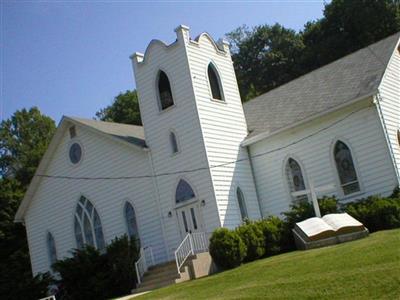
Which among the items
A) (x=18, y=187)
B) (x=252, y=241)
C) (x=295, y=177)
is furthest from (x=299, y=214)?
(x=18, y=187)

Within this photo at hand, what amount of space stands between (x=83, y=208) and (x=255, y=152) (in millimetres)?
8498

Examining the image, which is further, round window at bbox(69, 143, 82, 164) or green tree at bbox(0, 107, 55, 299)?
round window at bbox(69, 143, 82, 164)

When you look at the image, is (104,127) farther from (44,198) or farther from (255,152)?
(255,152)

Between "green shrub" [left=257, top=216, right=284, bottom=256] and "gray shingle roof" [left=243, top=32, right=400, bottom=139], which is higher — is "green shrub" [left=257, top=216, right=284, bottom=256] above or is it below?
below

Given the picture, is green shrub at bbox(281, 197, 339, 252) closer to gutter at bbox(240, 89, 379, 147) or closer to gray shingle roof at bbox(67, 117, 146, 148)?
gutter at bbox(240, 89, 379, 147)

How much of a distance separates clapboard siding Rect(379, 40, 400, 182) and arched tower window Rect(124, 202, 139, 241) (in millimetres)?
10830

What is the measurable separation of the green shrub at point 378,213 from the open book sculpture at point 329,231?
976 mm

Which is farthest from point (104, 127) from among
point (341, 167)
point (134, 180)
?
point (341, 167)

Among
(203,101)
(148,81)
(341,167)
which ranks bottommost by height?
(341,167)

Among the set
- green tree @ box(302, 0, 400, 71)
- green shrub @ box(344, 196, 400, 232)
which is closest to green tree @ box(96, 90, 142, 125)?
green tree @ box(302, 0, 400, 71)

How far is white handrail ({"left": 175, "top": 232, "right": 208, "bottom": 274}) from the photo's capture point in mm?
20766

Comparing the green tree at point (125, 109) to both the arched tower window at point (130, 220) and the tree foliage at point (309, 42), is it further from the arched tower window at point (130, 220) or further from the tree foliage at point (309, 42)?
the arched tower window at point (130, 220)

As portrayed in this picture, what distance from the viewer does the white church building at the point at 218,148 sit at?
22.5 metres

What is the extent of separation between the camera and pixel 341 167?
22766mm
